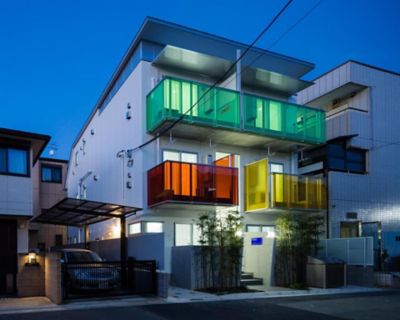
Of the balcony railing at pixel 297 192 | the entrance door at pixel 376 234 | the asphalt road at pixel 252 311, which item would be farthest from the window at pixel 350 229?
the asphalt road at pixel 252 311

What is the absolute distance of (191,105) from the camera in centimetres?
1803

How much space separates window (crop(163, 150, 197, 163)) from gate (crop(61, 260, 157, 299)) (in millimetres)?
5952

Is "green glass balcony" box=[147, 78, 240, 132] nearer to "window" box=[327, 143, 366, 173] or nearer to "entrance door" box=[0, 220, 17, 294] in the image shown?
"window" box=[327, 143, 366, 173]

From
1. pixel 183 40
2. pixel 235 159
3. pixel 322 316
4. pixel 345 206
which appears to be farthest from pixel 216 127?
pixel 322 316

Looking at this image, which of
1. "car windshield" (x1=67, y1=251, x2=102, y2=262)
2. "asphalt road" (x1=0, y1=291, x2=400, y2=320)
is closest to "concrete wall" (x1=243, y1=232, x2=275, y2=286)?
"asphalt road" (x1=0, y1=291, x2=400, y2=320)

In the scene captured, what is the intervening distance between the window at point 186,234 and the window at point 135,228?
150 cm

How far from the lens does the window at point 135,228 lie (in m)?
18.8

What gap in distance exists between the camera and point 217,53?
67.2 ft

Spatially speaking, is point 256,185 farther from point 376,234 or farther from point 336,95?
point 336,95

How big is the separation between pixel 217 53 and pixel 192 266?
31.4 ft

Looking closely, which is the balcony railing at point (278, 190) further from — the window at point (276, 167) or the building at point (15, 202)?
the building at point (15, 202)

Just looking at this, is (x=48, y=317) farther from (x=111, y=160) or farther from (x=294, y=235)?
(x=111, y=160)

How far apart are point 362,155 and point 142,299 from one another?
14456 millimetres

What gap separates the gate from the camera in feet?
42.8
